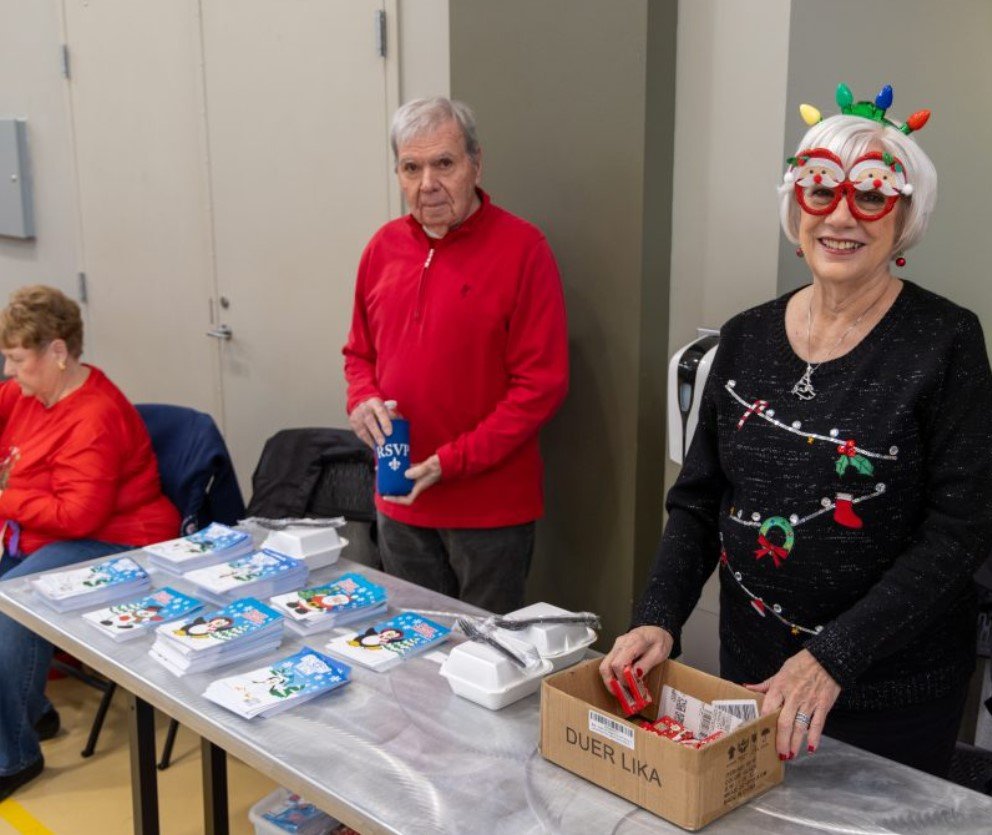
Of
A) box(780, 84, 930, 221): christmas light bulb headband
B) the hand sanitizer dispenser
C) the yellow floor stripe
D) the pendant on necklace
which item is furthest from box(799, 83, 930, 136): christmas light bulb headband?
the yellow floor stripe

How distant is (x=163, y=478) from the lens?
318 centimetres

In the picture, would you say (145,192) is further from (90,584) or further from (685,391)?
(685,391)

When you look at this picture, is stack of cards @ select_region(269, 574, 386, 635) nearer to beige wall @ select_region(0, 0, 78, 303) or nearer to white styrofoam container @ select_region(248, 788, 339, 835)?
white styrofoam container @ select_region(248, 788, 339, 835)

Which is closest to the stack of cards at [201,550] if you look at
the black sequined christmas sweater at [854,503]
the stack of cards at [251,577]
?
the stack of cards at [251,577]

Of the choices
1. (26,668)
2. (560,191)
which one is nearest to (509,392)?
(560,191)

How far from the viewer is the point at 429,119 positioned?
7.79 ft

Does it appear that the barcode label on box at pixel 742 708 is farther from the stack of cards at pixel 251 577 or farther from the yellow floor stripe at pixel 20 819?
the yellow floor stripe at pixel 20 819

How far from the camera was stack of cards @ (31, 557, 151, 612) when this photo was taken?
204 cm

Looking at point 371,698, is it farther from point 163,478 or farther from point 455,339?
point 163,478

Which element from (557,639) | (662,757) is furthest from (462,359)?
(662,757)

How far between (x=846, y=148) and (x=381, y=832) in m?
1.13

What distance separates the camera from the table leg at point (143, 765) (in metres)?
1.97

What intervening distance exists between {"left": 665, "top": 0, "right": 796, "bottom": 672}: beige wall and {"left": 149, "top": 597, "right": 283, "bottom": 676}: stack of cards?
128cm

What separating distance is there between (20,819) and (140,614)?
1.16 m
